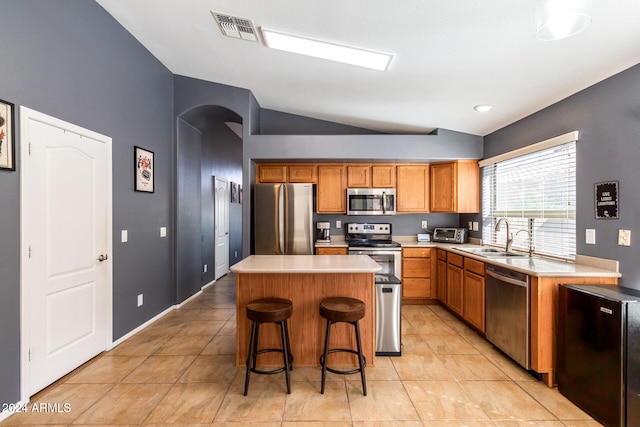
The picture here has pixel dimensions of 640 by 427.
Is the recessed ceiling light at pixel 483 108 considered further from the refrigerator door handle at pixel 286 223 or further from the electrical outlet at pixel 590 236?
the refrigerator door handle at pixel 286 223

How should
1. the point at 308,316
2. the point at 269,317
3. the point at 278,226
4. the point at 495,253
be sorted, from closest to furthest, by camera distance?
the point at 269,317 → the point at 308,316 → the point at 495,253 → the point at 278,226

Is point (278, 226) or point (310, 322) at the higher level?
point (278, 226)

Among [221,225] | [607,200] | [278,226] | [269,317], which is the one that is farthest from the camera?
[221,225]

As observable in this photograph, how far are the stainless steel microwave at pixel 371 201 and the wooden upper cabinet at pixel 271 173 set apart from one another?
103 cm

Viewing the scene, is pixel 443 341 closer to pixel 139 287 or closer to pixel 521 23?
pixel 521 23

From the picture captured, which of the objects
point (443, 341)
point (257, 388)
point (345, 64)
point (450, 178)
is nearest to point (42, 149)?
point (257, 388)

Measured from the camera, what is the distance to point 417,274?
4.28 meters

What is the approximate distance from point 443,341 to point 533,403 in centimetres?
101

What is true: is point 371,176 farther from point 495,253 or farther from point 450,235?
point 495,253

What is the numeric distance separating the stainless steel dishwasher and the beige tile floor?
145 millimetres

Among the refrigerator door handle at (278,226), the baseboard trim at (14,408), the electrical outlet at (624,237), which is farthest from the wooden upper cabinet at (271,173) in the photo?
the electrical outlet at (624,237)

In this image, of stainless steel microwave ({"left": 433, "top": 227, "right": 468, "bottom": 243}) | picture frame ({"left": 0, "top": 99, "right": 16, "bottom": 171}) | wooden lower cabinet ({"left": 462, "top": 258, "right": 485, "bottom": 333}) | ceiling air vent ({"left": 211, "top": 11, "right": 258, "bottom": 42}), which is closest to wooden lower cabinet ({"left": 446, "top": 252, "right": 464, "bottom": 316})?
wooden lower cabinet ({"left": 462, "top": 258, "right": 485, "bottom": 333})

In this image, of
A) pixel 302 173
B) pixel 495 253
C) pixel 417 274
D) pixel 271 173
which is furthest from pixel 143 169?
pixel 495 253

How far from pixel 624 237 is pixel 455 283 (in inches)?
68.8
